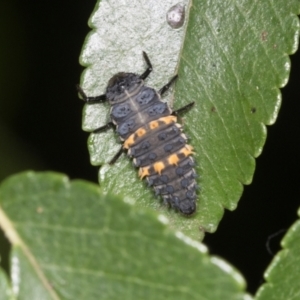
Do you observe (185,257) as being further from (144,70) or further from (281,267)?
Result: (144,70)

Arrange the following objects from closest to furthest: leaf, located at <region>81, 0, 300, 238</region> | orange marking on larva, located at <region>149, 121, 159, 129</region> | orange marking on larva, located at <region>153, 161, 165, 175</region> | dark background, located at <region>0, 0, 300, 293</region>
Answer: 1. leaf, located at <region>81, 0, 300, 238</region>
2. orange marking on larva, located at <region>153, 161, 165, 175</region>
3. orange marking on larva, located at <region>149, 121, 159, 129</region>
4. dark background, located at <region>0, 0, 300, 293</region>

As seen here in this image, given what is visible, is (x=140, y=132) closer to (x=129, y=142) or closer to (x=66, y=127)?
Result: (x=129, y=142)

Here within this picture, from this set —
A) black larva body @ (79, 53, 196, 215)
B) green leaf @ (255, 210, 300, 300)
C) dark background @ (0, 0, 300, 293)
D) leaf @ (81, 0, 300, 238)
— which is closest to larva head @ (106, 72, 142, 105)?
black larva body @ (79, 53, 196, 215)

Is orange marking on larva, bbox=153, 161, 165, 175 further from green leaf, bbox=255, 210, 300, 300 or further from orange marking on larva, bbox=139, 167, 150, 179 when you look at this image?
green leaf, bbox=255, 210, 300, 300

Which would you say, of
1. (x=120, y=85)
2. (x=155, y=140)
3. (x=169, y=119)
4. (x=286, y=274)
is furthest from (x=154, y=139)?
(x=286, y=274)

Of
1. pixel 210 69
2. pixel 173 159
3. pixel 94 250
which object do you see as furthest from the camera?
pixel 173 159

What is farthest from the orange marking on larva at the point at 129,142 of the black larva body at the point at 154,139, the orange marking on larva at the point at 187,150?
the orange marking on larva at the point at 187,150

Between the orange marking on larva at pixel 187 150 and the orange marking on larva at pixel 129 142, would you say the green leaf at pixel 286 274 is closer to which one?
the orange marking on larva at pixel 187 150

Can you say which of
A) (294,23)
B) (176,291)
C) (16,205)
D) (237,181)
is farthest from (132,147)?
(176,291)
